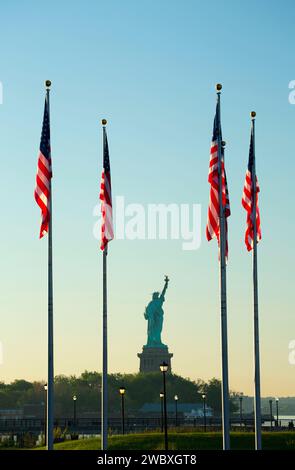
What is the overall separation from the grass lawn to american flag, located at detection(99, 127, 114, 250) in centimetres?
1906

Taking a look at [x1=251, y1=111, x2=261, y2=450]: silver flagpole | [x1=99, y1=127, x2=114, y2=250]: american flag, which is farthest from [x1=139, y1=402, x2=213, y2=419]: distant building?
[x1=99, y1=127, x2=114, y2=250]: american flag

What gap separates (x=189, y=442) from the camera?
65.1 m

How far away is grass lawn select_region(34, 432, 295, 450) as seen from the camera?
64250 millimetres

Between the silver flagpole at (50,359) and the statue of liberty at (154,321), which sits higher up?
the statue of liberty at (154,321)

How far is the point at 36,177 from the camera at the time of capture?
4522cm

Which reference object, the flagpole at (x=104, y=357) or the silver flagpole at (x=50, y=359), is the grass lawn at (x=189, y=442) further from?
the silver flagpole at (x=50, y=359)

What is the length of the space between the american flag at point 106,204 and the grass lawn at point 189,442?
19063 millimetres

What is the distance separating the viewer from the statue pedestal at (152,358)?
178 meters

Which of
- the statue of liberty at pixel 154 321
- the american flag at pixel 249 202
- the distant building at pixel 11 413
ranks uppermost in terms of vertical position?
the statue of liberty at pixel 154 321

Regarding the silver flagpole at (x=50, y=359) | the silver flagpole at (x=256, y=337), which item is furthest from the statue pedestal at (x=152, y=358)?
the silver flagpole at (x=50, y=359)

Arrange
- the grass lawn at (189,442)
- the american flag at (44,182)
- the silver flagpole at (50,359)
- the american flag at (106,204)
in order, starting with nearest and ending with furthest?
1. the silver flagpole at (50,359)
2. the american flag at (44,182)
3. the american flag at (106,204)
4. the grass lawn at (189,442)

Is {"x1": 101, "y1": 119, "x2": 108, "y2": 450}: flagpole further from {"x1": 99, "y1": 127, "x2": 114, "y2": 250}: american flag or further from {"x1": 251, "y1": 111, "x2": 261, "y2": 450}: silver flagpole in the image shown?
{"x1": 251, "y1": 111, "x2": 261, "y2": 450}: silver flagpole

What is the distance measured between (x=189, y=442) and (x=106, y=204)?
74.0 feet
